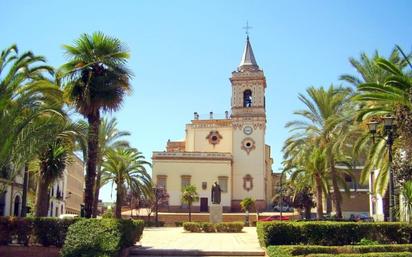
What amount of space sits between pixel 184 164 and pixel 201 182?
3047 mm

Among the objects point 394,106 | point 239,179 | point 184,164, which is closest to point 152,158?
point 184,164

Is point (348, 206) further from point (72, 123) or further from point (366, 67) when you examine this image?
point (72, 123)

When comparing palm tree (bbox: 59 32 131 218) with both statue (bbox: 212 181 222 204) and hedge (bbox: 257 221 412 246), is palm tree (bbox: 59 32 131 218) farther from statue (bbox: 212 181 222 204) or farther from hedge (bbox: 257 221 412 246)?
statue (bbox: 212 181 222 204)

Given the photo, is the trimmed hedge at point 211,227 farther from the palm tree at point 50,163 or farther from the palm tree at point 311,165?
the palm tree at point 50,163

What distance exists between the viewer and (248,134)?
62594 mm

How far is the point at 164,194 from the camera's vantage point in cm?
5972

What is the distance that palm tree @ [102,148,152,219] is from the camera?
38250 mm

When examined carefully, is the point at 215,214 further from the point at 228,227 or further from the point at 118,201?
the point at 118,201

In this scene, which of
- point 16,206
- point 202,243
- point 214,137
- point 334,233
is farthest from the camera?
point 214,137

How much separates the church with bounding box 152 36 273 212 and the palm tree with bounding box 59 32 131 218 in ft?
138

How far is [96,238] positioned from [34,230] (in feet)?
10.5

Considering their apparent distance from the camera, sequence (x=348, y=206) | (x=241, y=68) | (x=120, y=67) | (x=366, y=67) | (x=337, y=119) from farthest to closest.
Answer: (x=241, y=68) → (x=348, y=206) → (x=366, y=67) → (x=337, y=119) → (x=120, y=67)

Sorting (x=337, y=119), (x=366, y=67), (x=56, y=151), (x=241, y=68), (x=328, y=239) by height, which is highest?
(x=241, y=68)

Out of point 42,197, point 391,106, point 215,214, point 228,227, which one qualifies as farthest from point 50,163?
point 215,214
